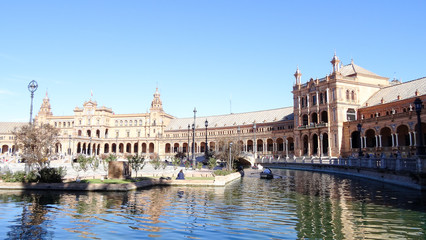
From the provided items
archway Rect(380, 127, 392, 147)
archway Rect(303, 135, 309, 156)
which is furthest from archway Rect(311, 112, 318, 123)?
archway Rect(380, 127, 392, 147)

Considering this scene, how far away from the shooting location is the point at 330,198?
63.6ft

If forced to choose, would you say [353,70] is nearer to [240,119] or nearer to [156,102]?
[240,119]

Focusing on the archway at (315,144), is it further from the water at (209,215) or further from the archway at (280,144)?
the water at (209,215)

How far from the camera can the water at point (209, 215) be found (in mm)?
10992

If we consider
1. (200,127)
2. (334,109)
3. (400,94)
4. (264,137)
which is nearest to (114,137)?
(200,127)

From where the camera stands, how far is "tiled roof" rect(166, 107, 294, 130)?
3701 inches

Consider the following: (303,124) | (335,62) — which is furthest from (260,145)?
(335,62)

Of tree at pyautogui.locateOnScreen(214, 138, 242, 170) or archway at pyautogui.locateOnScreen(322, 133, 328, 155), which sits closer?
tree at pyautogui.locateOnScreen(214, 138, 242, 170)

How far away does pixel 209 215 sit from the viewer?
1421 cm

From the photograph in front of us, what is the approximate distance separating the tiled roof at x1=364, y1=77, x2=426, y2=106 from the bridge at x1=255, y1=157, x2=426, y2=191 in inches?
811

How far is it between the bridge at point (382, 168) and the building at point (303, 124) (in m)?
3.45

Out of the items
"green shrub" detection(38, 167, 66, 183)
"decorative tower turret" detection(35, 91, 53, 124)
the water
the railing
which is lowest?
the water

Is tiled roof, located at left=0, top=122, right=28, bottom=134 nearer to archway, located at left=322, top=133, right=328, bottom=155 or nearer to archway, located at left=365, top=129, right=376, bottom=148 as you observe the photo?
archway, located at left=322, top=133, right=328, bottom=155

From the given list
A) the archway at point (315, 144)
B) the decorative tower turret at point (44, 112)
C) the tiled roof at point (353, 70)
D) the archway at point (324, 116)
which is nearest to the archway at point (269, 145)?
the archway at point (315, 144)
